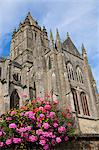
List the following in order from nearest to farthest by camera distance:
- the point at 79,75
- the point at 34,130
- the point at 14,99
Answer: the point at 34,130 < the point at 14,99 < the point at 79,75

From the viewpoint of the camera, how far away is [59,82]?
2228 cm

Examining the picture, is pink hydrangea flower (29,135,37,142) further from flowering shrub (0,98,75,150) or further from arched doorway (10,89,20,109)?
arched doorway (10,89,20,109)

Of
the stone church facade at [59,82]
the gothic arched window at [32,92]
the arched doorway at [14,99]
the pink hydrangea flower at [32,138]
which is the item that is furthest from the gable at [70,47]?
the pink hydrangea flower at [32,138]

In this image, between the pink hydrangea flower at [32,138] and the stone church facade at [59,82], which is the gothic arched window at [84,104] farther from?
the pink hydrangea flower at [32,138]

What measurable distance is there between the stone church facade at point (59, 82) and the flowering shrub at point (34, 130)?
12465 mm

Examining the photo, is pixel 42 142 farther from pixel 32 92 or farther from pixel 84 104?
pixel 32 92

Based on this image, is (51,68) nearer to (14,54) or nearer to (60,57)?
(60,57)

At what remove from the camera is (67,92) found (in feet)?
69.9

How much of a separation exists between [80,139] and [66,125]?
4.05ft

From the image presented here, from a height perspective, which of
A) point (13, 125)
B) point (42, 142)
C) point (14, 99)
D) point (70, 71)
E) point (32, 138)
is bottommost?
point (42, 142)

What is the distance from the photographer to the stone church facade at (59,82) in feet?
69.8

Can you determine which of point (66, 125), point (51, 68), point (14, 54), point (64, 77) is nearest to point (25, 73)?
point (51, 68)

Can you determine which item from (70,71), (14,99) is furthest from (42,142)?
(70,71)

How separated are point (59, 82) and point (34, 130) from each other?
51.5ft
